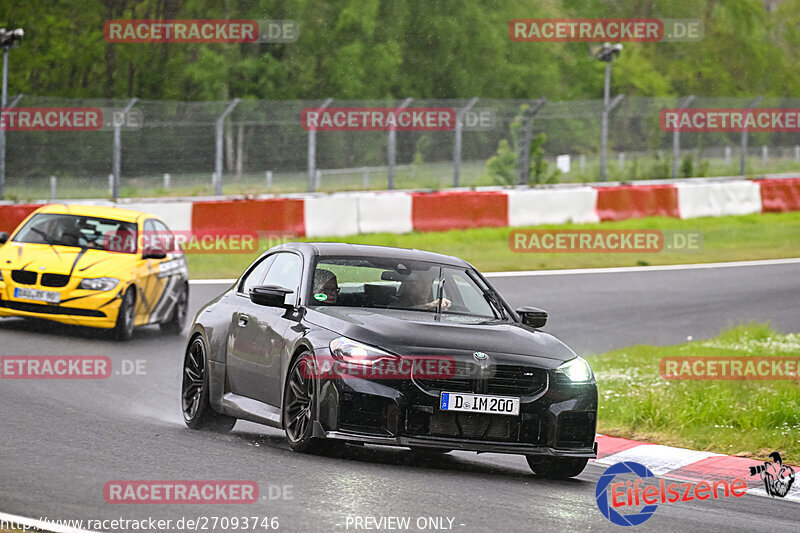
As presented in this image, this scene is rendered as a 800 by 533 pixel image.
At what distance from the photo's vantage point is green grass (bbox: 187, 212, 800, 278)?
2334 cm

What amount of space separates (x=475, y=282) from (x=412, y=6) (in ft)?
151

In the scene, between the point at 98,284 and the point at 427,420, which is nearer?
the point at 427,420

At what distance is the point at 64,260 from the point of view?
14.7m

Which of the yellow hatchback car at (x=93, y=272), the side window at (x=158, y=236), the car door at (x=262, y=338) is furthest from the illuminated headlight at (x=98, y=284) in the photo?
the car door at (x=262, y=338)

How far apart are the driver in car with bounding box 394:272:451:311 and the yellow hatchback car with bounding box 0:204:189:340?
6.09 m

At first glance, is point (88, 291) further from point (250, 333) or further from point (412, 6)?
point (412, 6)

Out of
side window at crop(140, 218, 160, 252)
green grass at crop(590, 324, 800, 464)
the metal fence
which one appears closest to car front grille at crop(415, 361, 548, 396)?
green grass at crop(590, 324, 800, 464)

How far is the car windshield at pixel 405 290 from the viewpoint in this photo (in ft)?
30.0

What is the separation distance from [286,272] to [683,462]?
302 centimetres

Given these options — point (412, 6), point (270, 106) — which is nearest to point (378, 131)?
point (270, 106)

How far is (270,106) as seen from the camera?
2750cm

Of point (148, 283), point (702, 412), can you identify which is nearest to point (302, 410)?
point (702, 412)

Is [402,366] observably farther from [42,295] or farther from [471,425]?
[42,295]

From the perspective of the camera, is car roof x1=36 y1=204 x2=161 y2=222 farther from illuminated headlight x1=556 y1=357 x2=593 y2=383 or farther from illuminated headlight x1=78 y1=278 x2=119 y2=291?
illuminated headlight x1=556 y1=357 x2=593 y2=383
